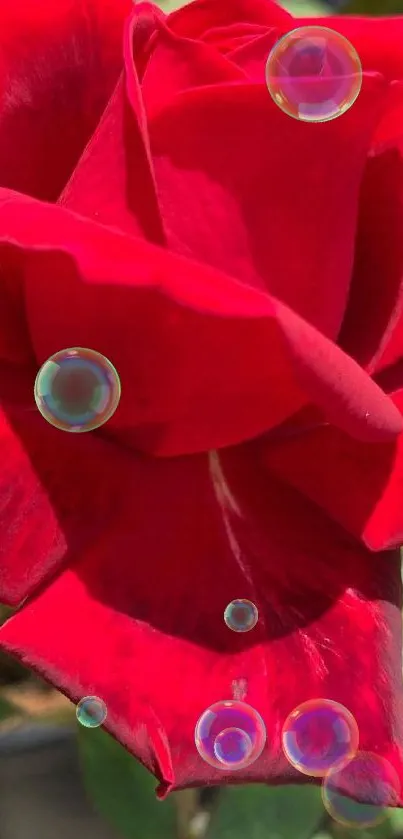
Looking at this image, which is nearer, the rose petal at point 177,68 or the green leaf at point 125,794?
the rose petal at point 177,68

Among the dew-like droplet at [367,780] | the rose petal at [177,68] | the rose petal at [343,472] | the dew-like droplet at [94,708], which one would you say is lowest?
the dew-like droplet at [367,780]

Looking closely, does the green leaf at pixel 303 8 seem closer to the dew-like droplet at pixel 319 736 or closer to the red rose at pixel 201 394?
the red rose at pixel 201 394

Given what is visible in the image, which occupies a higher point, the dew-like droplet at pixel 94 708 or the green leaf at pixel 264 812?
the dew-like droplet at pixel 94 708

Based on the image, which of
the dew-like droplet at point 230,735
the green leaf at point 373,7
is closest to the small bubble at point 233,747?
the dew-like droplet at point 230,735

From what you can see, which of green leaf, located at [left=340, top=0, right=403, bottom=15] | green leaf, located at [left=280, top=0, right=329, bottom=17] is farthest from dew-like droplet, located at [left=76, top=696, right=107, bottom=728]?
green leaf, located at [left=340, top=0, right=403, bottom=15]

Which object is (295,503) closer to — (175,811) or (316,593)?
(316,593)

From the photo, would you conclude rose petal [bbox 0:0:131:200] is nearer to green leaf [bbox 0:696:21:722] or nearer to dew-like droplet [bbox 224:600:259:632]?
dew-like droplet [bbox 224:600:259:632]

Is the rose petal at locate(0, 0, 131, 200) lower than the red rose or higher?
higher
